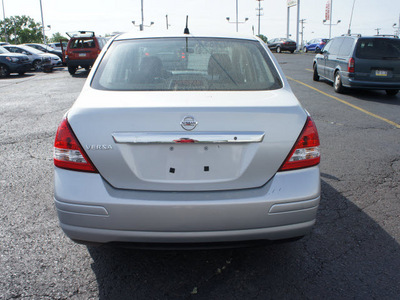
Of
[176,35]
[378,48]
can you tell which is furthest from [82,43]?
[176,35]

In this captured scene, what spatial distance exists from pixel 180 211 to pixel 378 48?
409 inches

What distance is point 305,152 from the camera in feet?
8.04

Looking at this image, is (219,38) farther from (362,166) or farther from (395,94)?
(395,94)

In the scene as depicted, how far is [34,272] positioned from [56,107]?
7.69 m

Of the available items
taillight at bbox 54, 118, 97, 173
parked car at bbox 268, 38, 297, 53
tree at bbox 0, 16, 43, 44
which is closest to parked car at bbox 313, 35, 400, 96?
taillight at bbox 54, 118, 97, 173

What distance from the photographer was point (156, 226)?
228 centimetres

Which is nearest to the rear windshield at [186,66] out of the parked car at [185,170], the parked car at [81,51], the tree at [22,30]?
the parked car at [185,170]

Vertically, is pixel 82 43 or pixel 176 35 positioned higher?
pixel 176 35

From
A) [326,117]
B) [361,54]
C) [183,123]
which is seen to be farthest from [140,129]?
[361,54]

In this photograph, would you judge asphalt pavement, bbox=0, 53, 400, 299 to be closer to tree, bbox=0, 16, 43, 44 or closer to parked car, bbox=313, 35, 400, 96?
parked car, bbox=313, 35, 400, 96

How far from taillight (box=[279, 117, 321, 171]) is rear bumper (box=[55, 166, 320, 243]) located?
0.19ft

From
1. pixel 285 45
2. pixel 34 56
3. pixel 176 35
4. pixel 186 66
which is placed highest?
pixel 176 35

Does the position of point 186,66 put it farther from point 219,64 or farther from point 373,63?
point 373,63

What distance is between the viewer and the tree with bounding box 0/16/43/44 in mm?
96312
